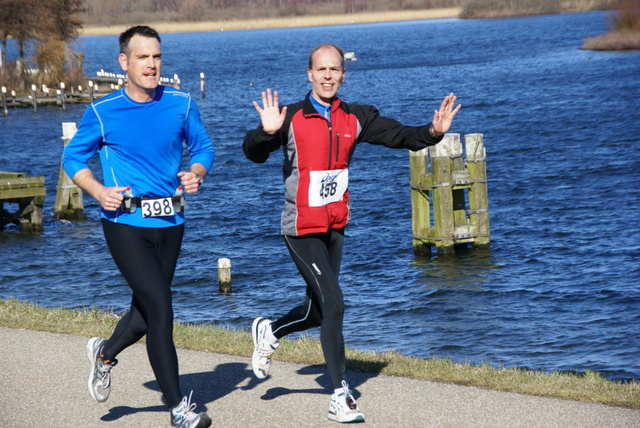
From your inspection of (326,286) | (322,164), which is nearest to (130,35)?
(322,164)

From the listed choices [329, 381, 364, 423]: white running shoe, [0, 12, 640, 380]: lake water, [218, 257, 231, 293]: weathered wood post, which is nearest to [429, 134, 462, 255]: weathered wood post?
[0, 12, 640, 380]: lake water

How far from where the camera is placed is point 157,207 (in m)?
5.41

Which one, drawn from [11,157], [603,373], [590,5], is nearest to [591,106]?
[11,157]

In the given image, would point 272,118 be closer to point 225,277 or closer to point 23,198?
point 225,277

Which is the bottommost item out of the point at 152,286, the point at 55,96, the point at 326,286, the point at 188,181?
the point at 326,286

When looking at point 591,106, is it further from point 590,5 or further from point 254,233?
point 590,5

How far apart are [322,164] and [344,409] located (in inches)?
59.4

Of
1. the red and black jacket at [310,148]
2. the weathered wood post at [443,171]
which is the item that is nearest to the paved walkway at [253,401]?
the red and black jacket at [310,148]

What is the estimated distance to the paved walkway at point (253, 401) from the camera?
5660 mm

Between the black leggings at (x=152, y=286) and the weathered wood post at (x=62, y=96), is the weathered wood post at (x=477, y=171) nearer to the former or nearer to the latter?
the black leggings at (x=152, y=286)

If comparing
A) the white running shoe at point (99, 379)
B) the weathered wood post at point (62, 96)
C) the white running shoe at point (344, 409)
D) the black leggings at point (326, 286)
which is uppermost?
the weathered wood post at point (62, 96)

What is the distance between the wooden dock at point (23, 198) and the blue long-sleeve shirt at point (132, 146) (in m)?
15.4

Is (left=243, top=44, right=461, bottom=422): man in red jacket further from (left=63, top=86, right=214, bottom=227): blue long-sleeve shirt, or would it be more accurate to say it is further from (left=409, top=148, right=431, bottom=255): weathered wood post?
(left=409, top=148, right=431, bottom=255): weathered wood post

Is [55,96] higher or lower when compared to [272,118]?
higher
